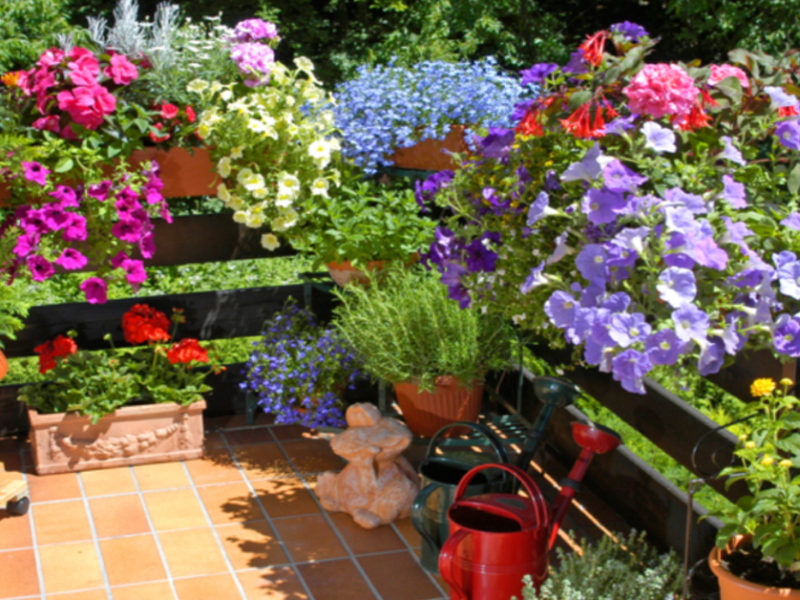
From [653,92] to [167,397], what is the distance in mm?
2282

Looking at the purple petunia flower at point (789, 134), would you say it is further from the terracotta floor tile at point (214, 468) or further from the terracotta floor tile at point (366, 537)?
the terracotta floor tile at point (214, 468)

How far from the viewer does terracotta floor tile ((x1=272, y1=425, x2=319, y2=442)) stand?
3.55 meters

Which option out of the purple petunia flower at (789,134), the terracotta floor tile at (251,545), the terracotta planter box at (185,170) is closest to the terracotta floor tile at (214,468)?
the terracotta floor tile at (251,545)

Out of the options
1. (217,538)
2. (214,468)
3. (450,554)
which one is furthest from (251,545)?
(450,554)

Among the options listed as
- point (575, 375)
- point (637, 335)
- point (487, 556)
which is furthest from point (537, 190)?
point (575, 375)

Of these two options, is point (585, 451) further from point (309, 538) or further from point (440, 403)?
point (309, 538)

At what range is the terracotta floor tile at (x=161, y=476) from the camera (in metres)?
3.11

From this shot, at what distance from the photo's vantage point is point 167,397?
Answer: 3299mm

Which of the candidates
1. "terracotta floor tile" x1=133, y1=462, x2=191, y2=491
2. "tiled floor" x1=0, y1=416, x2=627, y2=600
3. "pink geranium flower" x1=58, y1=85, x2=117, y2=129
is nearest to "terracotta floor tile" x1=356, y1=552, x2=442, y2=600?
"tiled floor" x1=0, y1=416, x2=627, y2=600

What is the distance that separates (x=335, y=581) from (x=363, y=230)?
4.12ft

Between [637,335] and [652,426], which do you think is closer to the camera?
[637,335]

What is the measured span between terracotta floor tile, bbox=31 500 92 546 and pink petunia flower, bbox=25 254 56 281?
2.55ft

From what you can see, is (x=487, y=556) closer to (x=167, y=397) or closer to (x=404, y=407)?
(x=404, y=407)

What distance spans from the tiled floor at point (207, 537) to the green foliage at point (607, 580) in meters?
0.45
